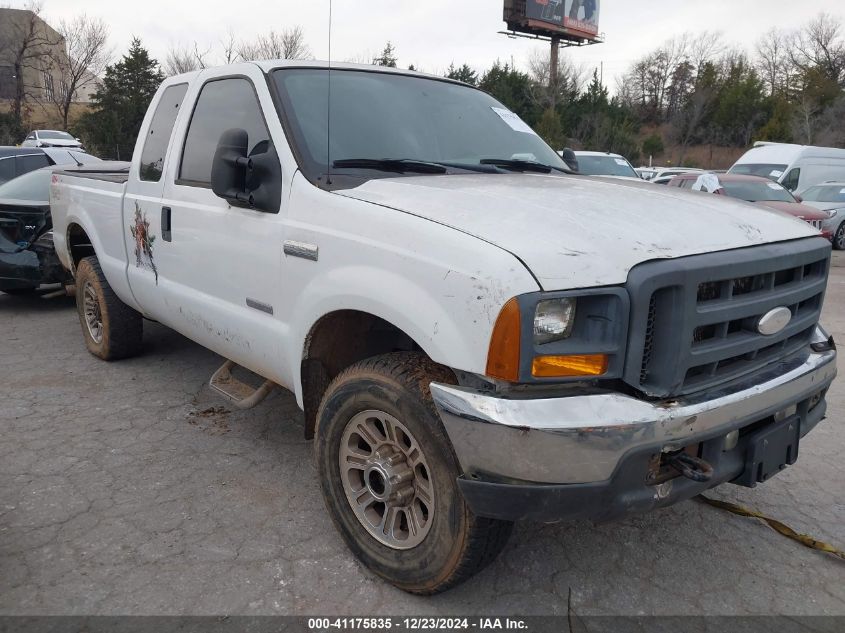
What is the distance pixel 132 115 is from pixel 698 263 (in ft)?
111

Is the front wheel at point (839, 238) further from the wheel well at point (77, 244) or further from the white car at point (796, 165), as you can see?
the wheel well at point (77, 244)

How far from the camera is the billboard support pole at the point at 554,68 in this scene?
42.8 meters

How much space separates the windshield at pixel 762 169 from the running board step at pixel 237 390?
1601 cm

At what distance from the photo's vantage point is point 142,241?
165 inches

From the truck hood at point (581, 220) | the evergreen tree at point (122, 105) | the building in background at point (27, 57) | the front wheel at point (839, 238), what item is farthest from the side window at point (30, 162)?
the building in background at point (27, 57)

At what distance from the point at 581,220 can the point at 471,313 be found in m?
0.53

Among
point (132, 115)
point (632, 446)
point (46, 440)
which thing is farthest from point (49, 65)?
point (632, 446)

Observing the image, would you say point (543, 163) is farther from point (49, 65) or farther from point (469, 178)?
point (49, 65)

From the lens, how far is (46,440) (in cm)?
394

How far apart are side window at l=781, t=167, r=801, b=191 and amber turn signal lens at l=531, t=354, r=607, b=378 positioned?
17.8 meters

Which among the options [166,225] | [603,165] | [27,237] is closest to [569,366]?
[166,225]

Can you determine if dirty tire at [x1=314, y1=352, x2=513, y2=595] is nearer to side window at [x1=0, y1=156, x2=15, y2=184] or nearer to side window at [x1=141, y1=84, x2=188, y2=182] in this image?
side window at [x1=141, y1=84, x2=188, y2=182]

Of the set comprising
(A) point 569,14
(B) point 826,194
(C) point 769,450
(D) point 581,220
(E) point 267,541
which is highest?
(A) point 569,14

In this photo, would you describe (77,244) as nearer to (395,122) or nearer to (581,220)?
(395,122)
